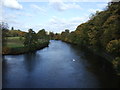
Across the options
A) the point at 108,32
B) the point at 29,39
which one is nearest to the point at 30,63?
the point at 108,32

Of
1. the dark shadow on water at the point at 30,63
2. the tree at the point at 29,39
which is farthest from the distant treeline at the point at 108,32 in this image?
the tree at the point at 29,39

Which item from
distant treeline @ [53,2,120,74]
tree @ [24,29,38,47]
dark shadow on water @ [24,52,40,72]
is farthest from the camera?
tree @ [24,29,38,47]

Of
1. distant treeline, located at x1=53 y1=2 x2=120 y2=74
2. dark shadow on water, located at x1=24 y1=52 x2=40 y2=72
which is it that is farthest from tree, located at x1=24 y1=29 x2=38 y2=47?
distant treeline, located at x1=53 y1=2 x2=120 y2=74

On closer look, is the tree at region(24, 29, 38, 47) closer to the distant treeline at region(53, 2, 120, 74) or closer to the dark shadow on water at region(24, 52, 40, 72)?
the dark shadow on water at region(24, 52, 40, 72)

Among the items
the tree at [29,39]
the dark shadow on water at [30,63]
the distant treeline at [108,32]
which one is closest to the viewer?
the distant treeline at [108,32]

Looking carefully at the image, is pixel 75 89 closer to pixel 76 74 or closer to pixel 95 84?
pixel 95 84

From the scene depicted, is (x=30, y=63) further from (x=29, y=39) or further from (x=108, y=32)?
(x=29, y=39)

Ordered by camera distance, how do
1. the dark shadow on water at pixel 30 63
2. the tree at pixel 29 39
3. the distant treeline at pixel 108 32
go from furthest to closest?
the tree at pixel 29 39, the dark shadow on water at pixel 30 63, the distant treeline at pixel 108 32

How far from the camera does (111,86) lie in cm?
1355

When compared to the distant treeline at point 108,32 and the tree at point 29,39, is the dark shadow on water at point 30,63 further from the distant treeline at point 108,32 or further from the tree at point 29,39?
the distant treeline at point 108,32

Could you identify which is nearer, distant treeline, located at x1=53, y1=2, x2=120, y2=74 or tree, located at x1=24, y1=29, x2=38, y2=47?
distant treeline, located at x1=53, y1=2, x2=120, y2=74

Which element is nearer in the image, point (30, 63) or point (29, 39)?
point (30, 63)

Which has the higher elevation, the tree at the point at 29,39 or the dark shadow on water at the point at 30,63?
the tree at the point at 29,39

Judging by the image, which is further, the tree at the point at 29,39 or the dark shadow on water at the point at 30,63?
the tree at the point at 29,39
